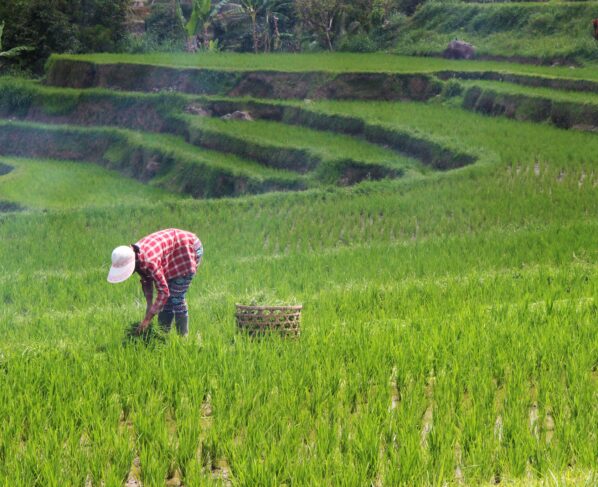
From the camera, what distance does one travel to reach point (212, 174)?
18469 mm

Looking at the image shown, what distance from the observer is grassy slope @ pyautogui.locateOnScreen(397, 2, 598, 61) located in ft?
83.8

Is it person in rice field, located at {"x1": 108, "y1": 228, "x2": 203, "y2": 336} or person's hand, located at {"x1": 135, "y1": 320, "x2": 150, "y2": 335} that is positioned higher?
person in rice field, located at {"x1": 108, "y1": 228, "x2": 203, "y2": 336}

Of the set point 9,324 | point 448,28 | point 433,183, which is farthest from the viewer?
point 448,28

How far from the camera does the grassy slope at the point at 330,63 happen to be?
74.3 feet

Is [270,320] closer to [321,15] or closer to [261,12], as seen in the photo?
[321,15]

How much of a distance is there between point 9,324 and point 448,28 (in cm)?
2521

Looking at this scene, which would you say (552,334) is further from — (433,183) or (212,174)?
(212,174)


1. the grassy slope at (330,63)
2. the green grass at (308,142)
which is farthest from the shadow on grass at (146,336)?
the grassy slope at (330,63)

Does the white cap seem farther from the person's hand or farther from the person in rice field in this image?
the person's hand

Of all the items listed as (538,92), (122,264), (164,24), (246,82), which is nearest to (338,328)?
(122,264)

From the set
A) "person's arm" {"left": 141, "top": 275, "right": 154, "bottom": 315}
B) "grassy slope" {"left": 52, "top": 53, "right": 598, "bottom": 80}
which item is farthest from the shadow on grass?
"grassy slope" {"left": 52, "top": 53, "right": 598, "bottom": 80}

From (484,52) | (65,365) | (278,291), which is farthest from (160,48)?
(65,365)

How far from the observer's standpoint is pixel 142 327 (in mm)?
5477

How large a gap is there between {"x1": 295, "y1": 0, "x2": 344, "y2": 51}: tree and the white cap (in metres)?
27.0
